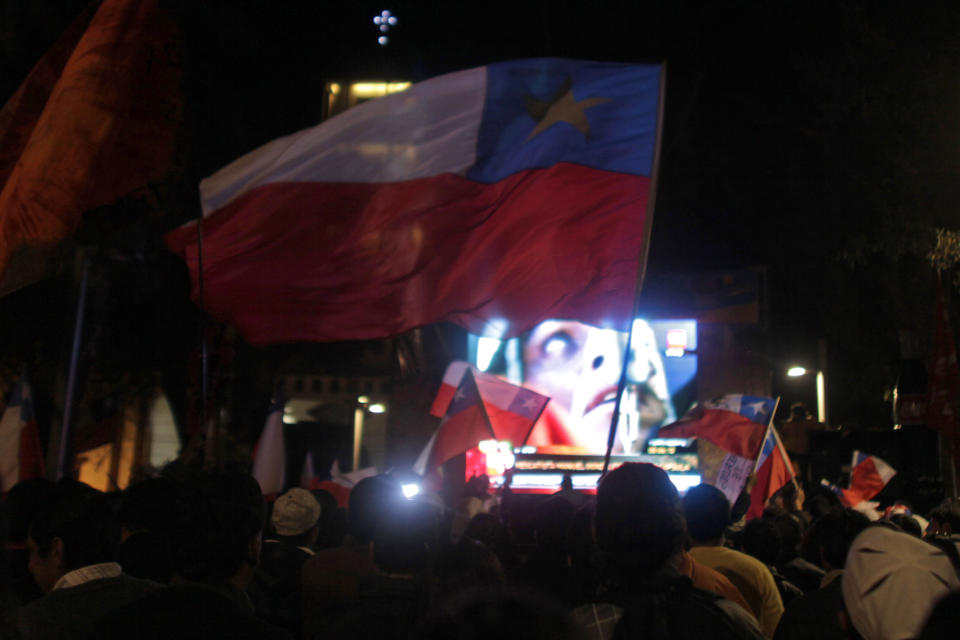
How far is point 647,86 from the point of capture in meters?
6.98

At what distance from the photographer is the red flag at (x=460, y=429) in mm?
10875

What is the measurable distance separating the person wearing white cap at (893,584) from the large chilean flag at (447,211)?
173 inches

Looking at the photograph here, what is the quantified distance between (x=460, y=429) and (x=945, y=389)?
5.38 m

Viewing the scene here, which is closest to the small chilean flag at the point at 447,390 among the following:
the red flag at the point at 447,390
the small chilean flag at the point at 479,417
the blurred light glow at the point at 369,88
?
the red flag at the point at 447,390

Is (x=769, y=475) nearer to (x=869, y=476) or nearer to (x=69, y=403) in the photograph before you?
(x=869, y=476)

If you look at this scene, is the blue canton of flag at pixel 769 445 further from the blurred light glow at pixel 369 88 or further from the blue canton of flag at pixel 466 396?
the blurred light glow at pixel 369 88

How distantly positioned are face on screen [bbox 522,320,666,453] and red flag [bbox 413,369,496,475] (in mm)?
14050

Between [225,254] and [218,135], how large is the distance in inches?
438

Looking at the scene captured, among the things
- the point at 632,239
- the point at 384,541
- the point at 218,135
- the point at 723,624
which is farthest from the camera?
the point at 218,135

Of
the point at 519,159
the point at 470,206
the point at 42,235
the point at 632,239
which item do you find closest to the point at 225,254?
the point at 42,235

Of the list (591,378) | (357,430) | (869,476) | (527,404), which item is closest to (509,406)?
(527,404)

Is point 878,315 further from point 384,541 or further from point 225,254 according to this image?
point 384,541

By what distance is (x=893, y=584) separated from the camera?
2.22 m

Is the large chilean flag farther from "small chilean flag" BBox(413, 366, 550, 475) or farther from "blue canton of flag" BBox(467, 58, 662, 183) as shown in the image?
"small chilean flag" BBox(413, 366, 550, 475)
